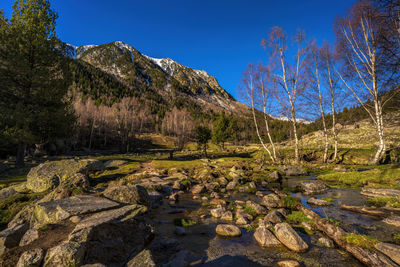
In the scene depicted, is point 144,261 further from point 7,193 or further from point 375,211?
point 7,193

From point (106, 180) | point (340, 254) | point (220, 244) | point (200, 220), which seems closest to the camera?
point (340, 254)

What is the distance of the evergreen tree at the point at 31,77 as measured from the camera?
1725 cm

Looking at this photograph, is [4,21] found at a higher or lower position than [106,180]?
A: higher

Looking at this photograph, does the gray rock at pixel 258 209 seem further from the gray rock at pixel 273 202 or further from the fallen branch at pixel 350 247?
the fallen branch at pixel 350 247

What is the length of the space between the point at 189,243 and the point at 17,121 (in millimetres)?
20360

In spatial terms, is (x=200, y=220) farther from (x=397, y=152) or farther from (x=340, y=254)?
(x=397, y=152)

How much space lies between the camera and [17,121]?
1667 cm

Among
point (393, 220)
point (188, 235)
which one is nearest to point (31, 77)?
point (188, 235)

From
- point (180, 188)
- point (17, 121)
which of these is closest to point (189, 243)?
point (180, 188)

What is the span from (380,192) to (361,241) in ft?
23.8

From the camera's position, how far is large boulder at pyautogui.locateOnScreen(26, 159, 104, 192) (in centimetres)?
1130

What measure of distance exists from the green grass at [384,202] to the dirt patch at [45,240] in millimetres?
13562

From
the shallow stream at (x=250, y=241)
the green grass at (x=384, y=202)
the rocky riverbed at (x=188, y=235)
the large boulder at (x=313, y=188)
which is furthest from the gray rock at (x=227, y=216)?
the green grass at (x=384, y=202)

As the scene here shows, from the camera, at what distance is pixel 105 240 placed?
4.96 meters
